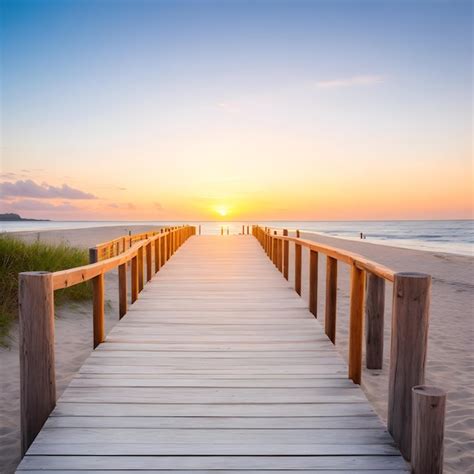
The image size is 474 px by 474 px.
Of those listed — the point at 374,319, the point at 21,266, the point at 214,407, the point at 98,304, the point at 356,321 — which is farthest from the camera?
the point at 21,266

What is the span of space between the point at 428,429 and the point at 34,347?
7.95 ft

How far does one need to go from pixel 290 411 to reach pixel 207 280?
246 inches

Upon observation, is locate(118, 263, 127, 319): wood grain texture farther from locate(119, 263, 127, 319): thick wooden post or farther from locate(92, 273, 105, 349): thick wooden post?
locate(92, 273, 105, 349): thick wooden post

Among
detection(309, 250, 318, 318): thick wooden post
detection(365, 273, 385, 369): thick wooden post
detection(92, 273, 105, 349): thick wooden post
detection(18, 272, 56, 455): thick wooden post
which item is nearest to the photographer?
detection(18, 272, 56, 455): thick wooden post

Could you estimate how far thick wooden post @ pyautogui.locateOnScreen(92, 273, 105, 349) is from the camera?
4262 mm

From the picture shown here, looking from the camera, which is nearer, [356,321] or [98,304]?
[356,321]

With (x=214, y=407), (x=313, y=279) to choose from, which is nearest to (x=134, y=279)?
(x=313, y=279)

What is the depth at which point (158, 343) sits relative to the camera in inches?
185

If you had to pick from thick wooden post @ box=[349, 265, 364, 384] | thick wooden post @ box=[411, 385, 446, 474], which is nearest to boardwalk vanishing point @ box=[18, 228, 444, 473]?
thick wooden post @ box=[349, 265, 364, 384]

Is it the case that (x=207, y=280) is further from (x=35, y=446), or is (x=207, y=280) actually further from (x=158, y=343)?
(x=35, y=446)

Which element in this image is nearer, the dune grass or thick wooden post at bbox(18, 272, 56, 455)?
thick wooden post at bbox(18, 272, 56, 455)

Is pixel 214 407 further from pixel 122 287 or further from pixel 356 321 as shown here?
pixel 122 287

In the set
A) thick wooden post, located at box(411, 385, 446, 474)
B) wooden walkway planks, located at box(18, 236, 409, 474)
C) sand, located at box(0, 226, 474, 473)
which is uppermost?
thick wooden post, located at box(411, 385, 446, 474)

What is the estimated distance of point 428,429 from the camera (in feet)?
7.00
